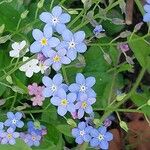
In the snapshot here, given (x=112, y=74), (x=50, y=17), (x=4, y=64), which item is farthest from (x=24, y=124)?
(x=50, y=17)

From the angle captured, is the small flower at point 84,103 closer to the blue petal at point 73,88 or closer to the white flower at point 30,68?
the blue petal at point 73,88

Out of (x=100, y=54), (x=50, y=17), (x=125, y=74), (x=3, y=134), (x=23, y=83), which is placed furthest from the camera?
(x=125, y=74)

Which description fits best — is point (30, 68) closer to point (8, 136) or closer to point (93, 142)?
point (8, 136)

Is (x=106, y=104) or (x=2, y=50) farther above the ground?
(x=2, y=50)

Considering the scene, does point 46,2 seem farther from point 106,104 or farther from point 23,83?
point 106,104

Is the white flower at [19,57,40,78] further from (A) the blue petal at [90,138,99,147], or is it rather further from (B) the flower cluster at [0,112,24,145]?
(A) the blue petal at [90,138,99,147]

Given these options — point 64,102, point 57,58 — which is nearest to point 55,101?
point 64,102

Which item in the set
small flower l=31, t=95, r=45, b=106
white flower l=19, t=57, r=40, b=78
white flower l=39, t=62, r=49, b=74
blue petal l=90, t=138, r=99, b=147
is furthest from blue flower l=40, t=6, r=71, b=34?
blue petal l=90, t=138, r=99, b=147
